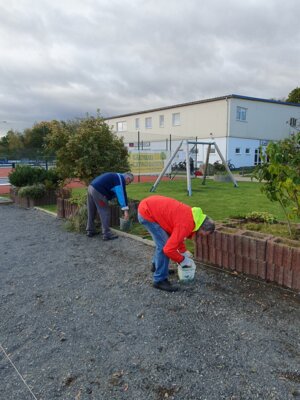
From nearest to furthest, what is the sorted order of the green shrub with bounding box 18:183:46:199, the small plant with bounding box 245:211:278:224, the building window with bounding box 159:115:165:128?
the small plant with bounding box 245:211:278:224
the green shrub with bounding box 18:183:46:199
the building window with bounding box 159:115:165:128

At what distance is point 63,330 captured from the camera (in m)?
3.26

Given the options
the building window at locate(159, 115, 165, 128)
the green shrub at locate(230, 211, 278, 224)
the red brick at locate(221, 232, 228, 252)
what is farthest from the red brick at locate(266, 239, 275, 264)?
the building window at locate(159, 115, 165, 128)

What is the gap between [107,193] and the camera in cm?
679

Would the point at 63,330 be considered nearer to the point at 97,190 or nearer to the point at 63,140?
the point at 97,190

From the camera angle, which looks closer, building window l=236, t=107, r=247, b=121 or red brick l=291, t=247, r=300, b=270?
red brick l=291, t=247, r=300, b=270

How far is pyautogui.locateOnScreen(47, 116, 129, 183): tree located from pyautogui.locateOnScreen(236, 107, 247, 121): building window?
24.7 meters

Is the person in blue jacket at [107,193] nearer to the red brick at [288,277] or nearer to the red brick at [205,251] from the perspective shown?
the red brick at [205,251]

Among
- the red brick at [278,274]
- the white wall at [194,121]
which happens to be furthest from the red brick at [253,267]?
the white wall at [194,121]

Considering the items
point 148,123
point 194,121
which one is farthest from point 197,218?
point 148,123

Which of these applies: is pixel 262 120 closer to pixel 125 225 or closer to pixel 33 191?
pixel 33 191

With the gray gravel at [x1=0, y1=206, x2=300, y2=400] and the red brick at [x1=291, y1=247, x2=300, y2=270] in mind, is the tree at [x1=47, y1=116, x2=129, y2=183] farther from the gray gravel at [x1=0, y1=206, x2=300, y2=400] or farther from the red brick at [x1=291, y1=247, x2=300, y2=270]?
the red brick at [x1=291, y1=247, x2=300, y2=270]

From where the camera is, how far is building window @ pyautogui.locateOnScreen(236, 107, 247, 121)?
30875 mm

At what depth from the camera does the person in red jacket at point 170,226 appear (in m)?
3.60

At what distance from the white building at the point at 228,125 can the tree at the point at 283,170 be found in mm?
23775
